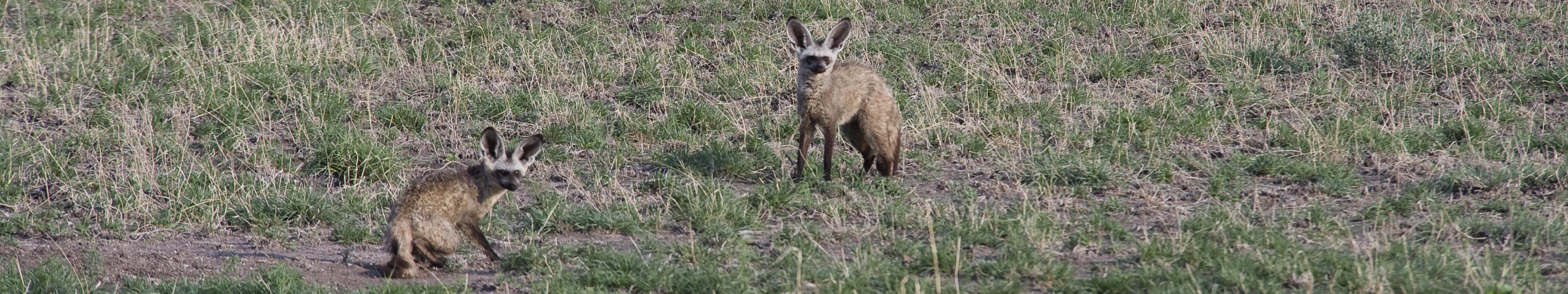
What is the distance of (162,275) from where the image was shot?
650cm

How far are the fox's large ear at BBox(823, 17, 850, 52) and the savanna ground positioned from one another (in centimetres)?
87

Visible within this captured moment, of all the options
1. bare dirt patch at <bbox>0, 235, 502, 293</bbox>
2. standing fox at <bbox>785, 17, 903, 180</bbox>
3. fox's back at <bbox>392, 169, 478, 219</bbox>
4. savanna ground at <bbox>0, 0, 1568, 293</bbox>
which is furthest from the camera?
standing fox at <bbox>785, 17, 903, 180</bbox>

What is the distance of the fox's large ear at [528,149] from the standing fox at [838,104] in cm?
218

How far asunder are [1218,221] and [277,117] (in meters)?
7.26

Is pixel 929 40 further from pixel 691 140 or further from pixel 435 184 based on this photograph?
pixel 435 184

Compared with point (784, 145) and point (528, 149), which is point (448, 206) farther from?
point (784, 145)

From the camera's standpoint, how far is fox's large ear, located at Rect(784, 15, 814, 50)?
7984 mm

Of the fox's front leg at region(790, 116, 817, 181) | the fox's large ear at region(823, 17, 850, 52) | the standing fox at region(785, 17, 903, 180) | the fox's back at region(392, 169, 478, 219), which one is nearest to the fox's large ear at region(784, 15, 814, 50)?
the standing fox at region(785, 17, 903, 180)

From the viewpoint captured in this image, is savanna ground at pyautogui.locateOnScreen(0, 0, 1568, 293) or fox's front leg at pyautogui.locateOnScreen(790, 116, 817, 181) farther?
fox's front leg at pyautogui.locateOnScreen(790, 116, 817, 181)

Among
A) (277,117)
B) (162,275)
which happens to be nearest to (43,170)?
(277,117)

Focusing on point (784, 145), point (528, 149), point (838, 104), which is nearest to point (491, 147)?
point (528, 149)

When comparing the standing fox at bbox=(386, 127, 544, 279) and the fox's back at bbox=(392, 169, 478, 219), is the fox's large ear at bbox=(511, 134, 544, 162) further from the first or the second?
the fox's back at bbox=(392, 169, 478, 219)

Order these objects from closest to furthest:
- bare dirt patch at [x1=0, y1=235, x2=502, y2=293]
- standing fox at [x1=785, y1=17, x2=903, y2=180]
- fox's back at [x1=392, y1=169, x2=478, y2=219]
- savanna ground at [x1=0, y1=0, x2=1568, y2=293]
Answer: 1. savanna ground at [x1=0, y1=0, x2=1568, y2=293]
2. fox's back at [x1=392, y1=169, x2=478, y2=219]
3. bare dirt patch at [x1=0, y1=235, x2=502, y2=293]
4. standing fox at [x1=785, y1=17, x2=903, y2=180]

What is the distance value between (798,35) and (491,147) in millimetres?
2576
